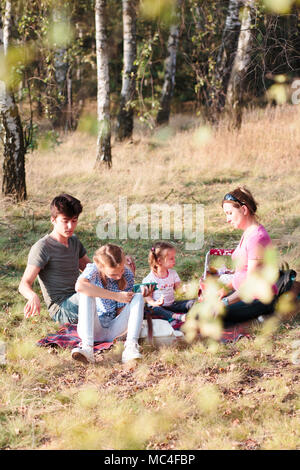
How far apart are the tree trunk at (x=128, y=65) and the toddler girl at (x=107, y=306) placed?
8.18m

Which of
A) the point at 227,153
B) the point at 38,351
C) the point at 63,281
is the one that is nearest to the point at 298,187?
the point at 227,153

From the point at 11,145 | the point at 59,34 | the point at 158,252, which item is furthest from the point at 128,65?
the point at 158,252

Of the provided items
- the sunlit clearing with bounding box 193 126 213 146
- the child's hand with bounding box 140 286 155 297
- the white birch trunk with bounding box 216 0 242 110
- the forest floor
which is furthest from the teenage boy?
the white birch trunk with bounding box 216 0 242 110

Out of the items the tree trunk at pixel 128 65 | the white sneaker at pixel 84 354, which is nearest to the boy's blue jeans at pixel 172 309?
the white sneaker at pixel 84 354

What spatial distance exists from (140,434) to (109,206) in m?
5.86

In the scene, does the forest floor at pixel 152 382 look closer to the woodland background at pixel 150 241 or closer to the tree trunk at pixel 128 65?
the woodland background at pixel 150 241

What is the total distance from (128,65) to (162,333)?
10.2 metres

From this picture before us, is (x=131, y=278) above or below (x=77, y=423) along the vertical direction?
above

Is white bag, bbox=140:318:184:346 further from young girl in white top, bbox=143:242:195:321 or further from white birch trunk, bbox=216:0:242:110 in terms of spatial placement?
white birch trunk, bbox=216:0:242:110

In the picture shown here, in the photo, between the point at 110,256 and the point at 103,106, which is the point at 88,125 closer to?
the point at 103,106

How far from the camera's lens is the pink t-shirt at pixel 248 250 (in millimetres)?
4629
